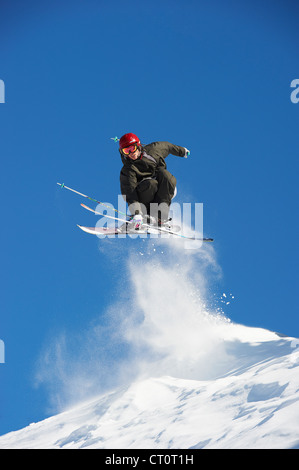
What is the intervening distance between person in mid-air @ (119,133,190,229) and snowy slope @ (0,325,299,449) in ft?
18.4

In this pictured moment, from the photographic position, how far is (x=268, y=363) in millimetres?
17047

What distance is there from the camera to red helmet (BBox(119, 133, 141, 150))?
35.2ft

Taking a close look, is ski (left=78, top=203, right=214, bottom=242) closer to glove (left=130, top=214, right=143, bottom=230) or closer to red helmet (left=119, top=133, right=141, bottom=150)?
glove (left=130, top=214, right=143, bottom=230)

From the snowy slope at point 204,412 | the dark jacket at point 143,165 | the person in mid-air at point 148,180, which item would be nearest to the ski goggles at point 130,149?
the person in mid-air at point 148,180

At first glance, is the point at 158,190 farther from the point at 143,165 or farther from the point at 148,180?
the point at 143,165

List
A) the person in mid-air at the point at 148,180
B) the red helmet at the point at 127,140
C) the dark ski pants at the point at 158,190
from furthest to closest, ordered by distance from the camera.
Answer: the dark ski pants at the point at 158,190 → the person in mid-air at the point at 148,180 → the red helmet at the point at 127,140

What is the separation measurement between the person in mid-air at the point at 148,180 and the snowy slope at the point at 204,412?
5.62 metres

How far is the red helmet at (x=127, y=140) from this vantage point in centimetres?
1072

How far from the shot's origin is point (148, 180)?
459 inches

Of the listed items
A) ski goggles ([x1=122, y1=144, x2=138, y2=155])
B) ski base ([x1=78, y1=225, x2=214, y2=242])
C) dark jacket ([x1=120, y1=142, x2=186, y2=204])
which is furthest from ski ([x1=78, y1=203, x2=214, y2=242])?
ski goggles ([x1=122, y1=144, x2=138, y2=155])

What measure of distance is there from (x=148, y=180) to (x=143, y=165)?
411 mm

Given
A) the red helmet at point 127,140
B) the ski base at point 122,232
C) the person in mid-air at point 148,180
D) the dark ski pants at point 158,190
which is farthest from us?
the ski base at point 122,232

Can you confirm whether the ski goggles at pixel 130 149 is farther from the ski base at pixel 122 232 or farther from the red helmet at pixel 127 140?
the ski base at pixel 122 232
